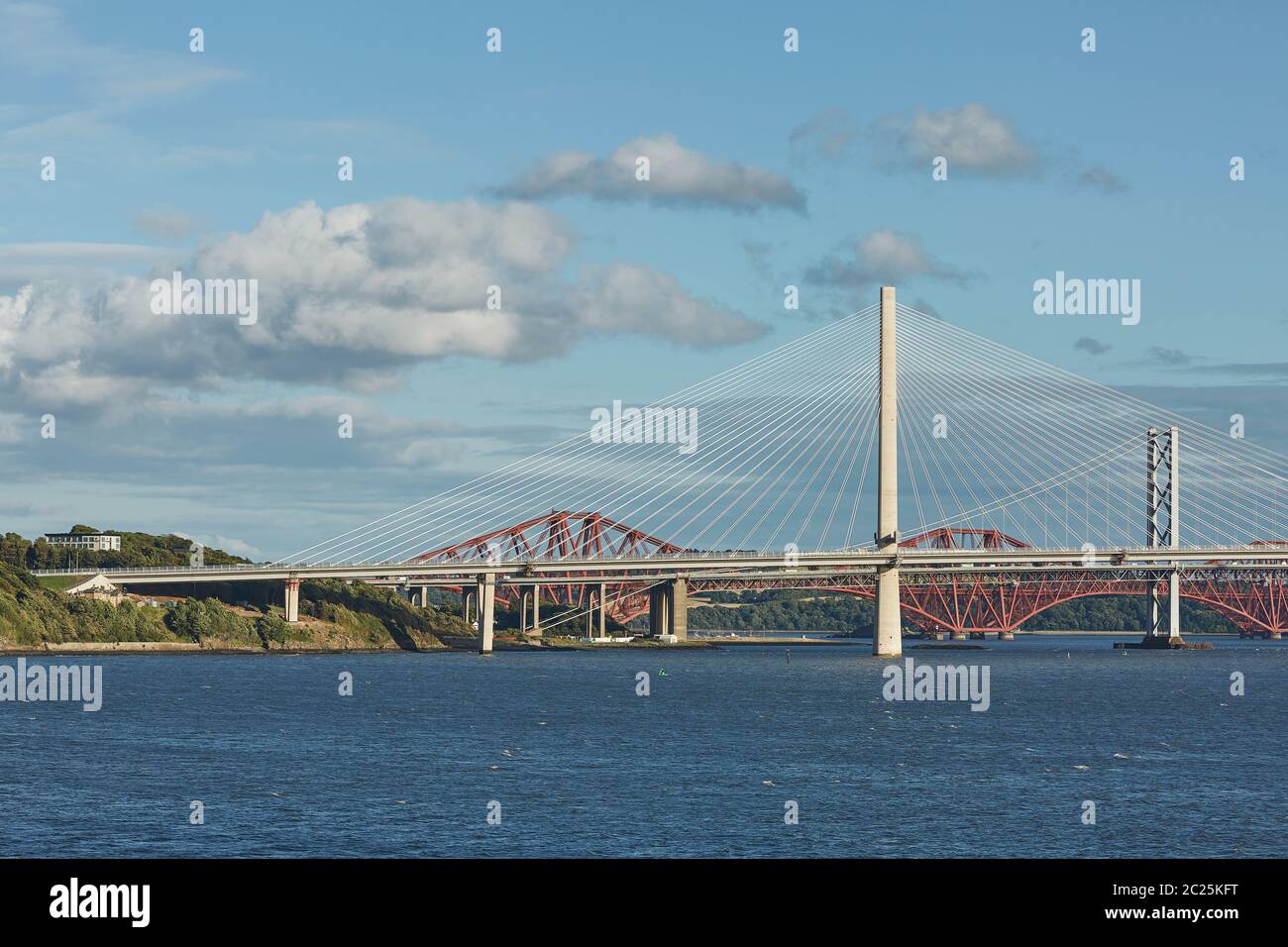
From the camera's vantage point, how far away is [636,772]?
55.7 meters

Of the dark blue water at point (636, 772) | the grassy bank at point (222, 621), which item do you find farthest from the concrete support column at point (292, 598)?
the dark blue water at point (636, 772)

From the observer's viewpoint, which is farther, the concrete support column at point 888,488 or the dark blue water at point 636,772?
the concrete support column at point 888,488

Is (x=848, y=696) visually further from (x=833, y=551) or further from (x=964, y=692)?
(x=833, y=551)

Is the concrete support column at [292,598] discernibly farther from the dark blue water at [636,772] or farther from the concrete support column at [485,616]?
the dark blue water at [636,772]

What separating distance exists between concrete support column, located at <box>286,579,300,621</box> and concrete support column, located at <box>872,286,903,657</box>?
57758 millimetres

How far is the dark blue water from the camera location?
4203 centimetres

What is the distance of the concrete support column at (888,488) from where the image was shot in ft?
385

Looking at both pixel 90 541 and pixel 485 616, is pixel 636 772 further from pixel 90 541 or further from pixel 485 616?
pixel 90 541

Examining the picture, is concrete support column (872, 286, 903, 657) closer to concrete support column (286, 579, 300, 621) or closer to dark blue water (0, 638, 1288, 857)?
dark blue water (0, 638, 1288, 857)

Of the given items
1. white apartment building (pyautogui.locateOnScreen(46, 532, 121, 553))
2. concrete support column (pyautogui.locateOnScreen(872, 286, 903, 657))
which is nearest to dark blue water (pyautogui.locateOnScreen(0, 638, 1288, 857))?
concrete support column (pyautogui.locateOnScreen(872, 286, 903, 657))

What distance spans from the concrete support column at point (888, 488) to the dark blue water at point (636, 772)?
62.7 ft


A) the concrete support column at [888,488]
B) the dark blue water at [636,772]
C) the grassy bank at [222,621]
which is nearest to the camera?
the dark blue water at [636,772]

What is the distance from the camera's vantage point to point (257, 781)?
173 feet
